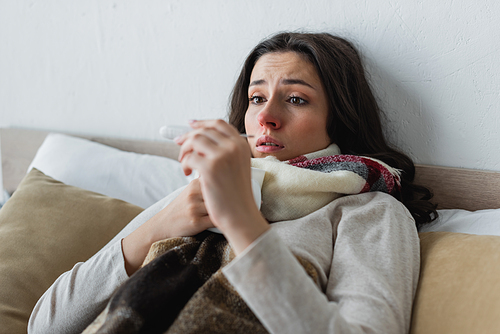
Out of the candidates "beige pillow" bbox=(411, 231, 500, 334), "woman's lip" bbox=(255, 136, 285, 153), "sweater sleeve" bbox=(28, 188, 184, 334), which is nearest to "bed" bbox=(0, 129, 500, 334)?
"beige pillow" bbox=(411, 231, 500, 334)

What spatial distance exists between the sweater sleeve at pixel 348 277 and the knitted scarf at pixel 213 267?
0.17 ft

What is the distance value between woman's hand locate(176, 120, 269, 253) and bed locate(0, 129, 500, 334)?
360 millimetres

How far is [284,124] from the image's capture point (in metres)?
0.95

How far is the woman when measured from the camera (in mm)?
534

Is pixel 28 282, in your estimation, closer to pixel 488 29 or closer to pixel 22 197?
pixel 22 197

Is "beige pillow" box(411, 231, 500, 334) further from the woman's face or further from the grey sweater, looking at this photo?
the woman's face

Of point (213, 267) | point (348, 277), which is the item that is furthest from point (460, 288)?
point (213, 267)

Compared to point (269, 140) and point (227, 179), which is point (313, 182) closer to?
point (269, 140)

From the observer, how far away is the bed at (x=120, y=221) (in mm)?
674

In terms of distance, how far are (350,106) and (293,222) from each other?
0.36 metres

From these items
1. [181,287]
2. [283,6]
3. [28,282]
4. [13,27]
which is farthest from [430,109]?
[13,27]

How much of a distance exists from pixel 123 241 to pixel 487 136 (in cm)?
87

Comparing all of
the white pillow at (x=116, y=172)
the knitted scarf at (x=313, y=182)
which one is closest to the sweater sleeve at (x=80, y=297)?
the knitted scarf at (x=313, y=182)

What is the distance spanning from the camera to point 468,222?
0.90 m
